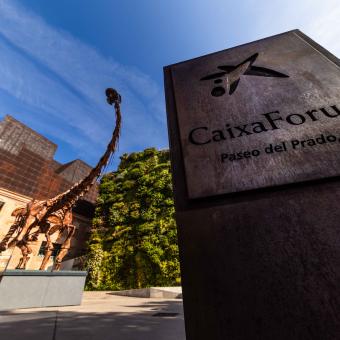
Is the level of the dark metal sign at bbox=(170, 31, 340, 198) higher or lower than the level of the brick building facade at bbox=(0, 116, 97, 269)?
lower

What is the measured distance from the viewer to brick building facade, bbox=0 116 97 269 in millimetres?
12680

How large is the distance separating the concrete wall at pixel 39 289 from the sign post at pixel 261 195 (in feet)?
18.6

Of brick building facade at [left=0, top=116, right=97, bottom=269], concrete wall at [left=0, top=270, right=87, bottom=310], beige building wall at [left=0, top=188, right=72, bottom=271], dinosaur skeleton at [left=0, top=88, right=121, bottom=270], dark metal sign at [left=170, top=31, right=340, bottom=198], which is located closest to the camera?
dark metal sign at [left=170, top=31, right=340, bottom=198]

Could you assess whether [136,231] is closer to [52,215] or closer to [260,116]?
[52,215]

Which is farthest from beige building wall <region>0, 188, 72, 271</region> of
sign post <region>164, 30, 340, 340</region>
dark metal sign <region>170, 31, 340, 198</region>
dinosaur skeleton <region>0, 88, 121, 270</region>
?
sign post <region>164, 30, 340, 340</region>

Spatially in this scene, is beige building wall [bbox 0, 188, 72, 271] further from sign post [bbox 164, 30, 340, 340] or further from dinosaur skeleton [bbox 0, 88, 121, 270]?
sign post [bbox 164, 30, 340, 340]

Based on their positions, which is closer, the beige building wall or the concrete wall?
the concrete wall

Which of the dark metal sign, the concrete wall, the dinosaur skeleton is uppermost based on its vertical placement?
the dinosaur skeleton

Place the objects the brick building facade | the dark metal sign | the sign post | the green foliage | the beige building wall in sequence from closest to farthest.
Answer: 1. the sign post
2. the dark metal sign
3. the green foliage
4. the beige building wall
5. the brick building facade

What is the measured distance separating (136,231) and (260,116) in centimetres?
1229

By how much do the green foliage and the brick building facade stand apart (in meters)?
2.09

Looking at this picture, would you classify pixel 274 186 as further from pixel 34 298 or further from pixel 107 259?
pixel 107 259

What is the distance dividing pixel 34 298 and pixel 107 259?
7867mm

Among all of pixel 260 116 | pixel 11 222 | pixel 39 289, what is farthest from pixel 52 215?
pixel 260 116
